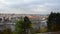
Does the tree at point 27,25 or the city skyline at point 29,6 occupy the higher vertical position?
the city skyline at point 29,6

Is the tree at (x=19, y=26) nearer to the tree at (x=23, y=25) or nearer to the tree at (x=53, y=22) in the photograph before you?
the tree at (x=23, y=25)

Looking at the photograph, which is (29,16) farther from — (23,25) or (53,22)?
(53,22)

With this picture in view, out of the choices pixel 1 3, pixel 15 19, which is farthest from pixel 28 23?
pixel 1 3

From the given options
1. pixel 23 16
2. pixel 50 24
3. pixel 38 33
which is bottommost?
pixel 38 33

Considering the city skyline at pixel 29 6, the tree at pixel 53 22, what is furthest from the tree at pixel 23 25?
the tree at pixel 53 22

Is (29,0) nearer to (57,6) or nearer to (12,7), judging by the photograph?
(12,7)

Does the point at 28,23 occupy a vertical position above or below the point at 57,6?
below

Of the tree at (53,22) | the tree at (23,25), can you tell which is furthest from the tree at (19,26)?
the tree at (53,22)
